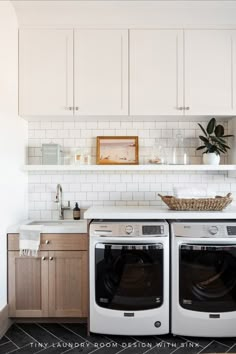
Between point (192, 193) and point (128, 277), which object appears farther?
point (192, 193)

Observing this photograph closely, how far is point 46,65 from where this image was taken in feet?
8.38

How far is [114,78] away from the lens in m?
2.56

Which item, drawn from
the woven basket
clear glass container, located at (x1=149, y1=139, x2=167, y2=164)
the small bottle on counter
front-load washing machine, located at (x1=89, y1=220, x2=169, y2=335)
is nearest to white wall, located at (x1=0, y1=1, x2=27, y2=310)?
the small bottle on counter

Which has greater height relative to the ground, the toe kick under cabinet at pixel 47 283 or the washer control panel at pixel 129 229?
the washer control panel at pixel 129 229

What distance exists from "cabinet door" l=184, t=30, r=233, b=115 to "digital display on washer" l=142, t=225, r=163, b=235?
1150mm

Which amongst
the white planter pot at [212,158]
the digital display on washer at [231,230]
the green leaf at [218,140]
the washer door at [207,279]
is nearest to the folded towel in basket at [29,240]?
the washer door at [207,279]

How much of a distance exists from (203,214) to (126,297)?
88cm

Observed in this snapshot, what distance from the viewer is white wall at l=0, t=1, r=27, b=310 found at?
7.35ft

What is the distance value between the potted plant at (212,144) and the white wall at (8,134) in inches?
69.9

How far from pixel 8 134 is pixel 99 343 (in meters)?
1.84

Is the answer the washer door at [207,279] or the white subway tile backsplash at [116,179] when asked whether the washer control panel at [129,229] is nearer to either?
the washer door at [207,279]

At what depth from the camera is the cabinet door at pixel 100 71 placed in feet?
8.37

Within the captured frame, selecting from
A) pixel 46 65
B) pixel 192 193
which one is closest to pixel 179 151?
pixel 192 193

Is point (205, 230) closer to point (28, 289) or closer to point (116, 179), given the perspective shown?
point (116, 179)
